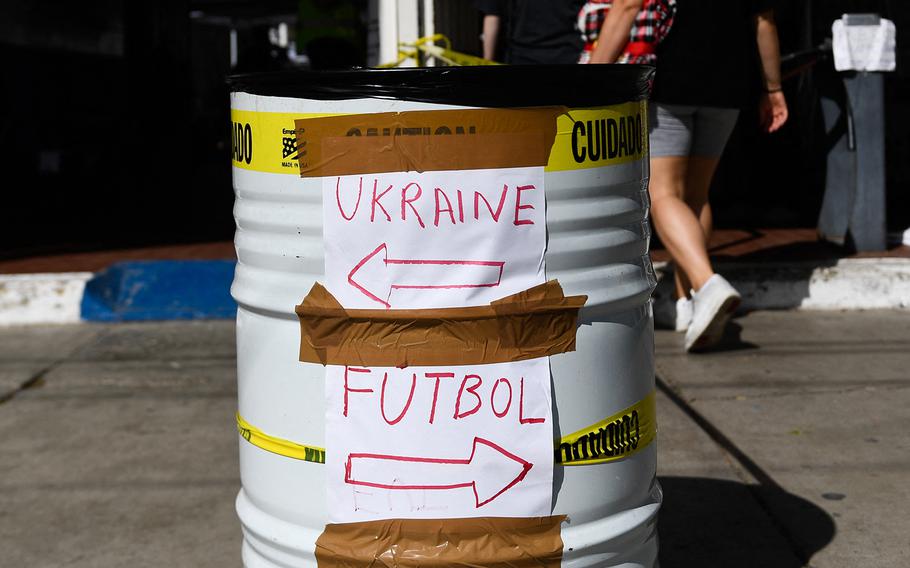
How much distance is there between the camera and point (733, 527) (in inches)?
132

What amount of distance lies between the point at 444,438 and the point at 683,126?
3275mm

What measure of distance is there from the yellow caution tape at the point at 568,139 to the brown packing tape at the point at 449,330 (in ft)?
0.78

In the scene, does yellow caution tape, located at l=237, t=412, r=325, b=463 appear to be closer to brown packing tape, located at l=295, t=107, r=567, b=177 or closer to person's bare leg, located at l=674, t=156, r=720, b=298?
brown packing tape, located at l=295, t=107, r=567, b=177

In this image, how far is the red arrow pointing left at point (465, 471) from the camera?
209 centimetres

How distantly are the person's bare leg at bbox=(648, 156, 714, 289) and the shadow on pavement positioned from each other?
58.3 inches

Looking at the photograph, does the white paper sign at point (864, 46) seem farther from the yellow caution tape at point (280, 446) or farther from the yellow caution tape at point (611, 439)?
the yellow caution tape at point (280, 446)

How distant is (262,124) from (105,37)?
15964 millimetres

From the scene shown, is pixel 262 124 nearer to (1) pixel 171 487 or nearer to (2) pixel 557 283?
(2) pixel 557 283

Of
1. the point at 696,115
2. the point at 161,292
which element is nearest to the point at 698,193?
the point at 696,115

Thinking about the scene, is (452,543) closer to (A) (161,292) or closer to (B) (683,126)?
(B) (683,126)

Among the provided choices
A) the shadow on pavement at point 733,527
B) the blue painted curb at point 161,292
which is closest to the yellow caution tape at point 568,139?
the shadow on pavement at point 733,527

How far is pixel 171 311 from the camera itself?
6.27 meters

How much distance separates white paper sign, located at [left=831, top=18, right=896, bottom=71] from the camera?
6.25 m

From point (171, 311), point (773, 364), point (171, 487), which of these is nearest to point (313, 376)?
point (171, 487)
